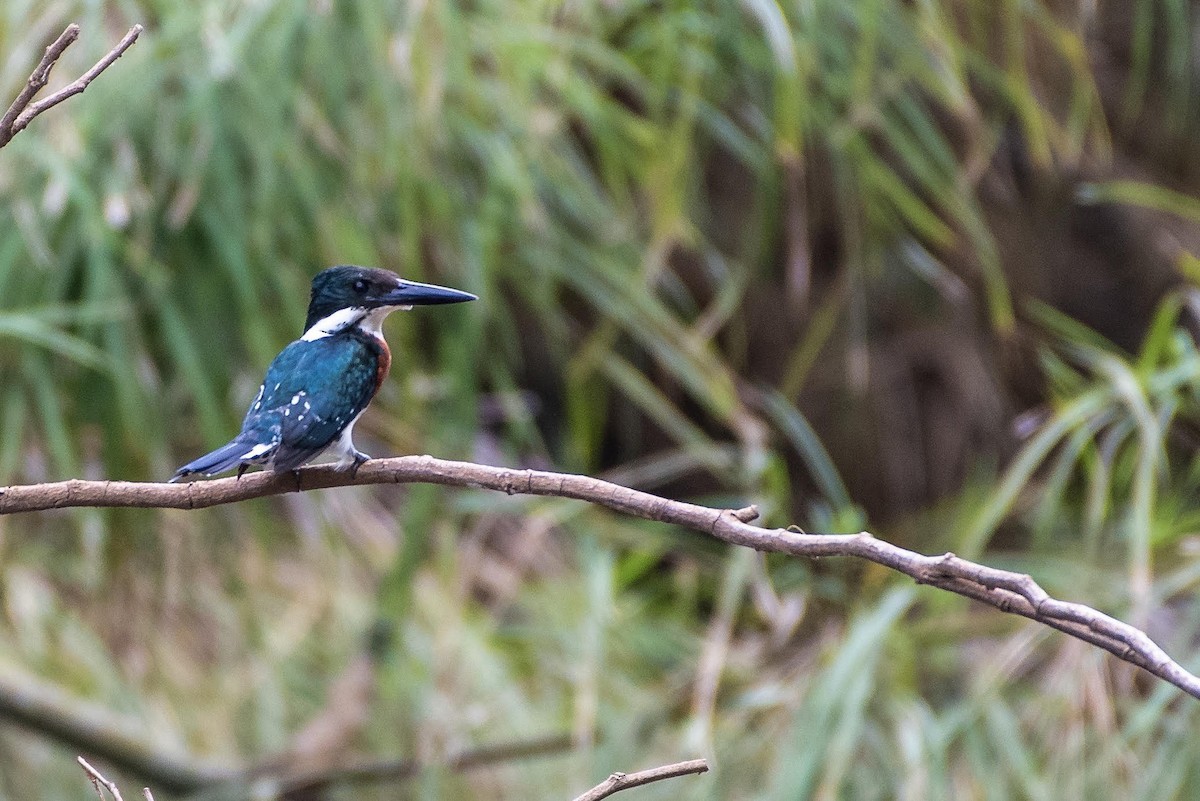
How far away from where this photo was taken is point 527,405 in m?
2.91

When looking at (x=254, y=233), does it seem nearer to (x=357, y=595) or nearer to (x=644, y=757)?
(x=357, y=595)

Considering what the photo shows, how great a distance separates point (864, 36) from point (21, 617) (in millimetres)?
1694

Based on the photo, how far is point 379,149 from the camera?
86.0 inches

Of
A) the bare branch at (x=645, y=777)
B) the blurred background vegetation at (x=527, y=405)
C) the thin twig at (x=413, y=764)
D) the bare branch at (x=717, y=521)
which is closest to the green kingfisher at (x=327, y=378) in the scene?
the bare branch at (x=717, y=521)

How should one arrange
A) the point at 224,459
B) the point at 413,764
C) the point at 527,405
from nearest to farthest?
the point at 224,459 < the point at 413,764 < the point at 527,405

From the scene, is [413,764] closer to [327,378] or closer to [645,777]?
[327,378]

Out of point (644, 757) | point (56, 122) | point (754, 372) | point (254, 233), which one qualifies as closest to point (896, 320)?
point (754, 372)

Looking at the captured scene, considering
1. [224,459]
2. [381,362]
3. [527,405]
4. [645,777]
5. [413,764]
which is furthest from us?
[527,405]

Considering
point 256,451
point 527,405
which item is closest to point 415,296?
point 256,451

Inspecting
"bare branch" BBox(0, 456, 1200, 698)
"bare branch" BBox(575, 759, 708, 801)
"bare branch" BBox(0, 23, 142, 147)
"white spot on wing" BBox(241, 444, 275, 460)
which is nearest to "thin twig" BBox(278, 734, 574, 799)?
"white spot on wing" BBox(241, 444, 275, 460)

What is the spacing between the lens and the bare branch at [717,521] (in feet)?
2.68

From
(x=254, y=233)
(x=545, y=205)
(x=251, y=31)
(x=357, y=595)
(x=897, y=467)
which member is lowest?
(x=897, y=467)

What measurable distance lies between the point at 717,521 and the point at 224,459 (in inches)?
24.3

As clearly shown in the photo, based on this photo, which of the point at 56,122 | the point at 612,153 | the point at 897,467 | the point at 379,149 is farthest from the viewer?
the point at 897,467
